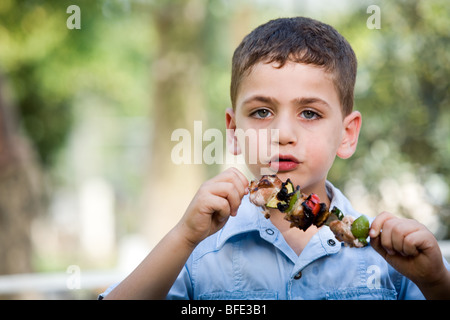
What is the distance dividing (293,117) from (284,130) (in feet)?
0.27

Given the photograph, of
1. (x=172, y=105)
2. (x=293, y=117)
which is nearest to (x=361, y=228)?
(x=293, y=117)

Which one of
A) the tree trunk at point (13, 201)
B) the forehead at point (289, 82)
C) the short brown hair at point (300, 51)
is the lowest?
the tree trunk at point (13, 201)

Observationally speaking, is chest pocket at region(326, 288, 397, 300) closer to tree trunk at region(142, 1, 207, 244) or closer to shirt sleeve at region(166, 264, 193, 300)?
shirt sleeve at region(166, 264, 193, 300)

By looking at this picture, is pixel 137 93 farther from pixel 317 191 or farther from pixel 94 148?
pixel 317 191

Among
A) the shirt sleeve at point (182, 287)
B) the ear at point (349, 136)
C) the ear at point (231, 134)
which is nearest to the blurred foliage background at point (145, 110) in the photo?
the ear at point (349, 136)

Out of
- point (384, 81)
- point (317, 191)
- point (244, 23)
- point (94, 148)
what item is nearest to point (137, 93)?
point (94, 148)

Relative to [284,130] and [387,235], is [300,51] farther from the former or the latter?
[387,235]

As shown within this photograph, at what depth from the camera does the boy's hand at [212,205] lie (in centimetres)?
160

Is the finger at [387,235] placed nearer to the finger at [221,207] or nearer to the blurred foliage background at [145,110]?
the finger at [221,207]

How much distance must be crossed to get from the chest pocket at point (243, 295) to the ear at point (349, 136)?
59 centimetres

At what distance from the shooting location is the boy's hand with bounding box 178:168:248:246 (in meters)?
1.60

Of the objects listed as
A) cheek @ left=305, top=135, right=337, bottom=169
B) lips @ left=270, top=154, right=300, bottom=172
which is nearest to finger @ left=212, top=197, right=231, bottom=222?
lips @ left=270, top=154, right=300, bottom=172

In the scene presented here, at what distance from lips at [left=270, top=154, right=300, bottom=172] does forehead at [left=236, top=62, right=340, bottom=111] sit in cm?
19

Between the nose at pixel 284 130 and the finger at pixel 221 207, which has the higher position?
the nose at pixel 284 130
